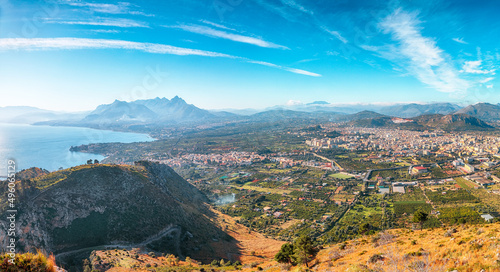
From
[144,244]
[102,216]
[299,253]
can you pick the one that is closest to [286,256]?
[299,253]

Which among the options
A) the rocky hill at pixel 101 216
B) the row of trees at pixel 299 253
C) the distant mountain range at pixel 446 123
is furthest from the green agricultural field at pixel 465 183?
the distant mountain range at pixel 446 123

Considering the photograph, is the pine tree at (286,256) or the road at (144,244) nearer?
the pine tree at (286,256)

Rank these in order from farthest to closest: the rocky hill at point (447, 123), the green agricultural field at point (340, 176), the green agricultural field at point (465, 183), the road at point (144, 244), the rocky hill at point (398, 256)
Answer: the rocky hill at point (447, 123) < the green agricultural field at point (340, 176) < the green agricultural field at point (465, 183) < the road at point (144, 244) < the rocky hill at point (398, 256)

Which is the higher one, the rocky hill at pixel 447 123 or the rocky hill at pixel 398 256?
the rocky hill at pixel 447 123

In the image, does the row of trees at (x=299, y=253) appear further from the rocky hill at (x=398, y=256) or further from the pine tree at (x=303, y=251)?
the rocky hill at (x=398, y=256)

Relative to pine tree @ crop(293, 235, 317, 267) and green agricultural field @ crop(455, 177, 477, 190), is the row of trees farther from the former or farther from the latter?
green agricultural field @ crop(455, 177, 477, 190)

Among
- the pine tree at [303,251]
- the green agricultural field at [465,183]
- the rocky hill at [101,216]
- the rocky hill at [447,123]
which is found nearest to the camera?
the pine tree at [303,251]

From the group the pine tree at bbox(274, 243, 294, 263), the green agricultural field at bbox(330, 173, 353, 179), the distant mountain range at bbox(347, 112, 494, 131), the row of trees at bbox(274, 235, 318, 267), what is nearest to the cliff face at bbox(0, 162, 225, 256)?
the pine tree at bbox(274, 243, 294, 263)

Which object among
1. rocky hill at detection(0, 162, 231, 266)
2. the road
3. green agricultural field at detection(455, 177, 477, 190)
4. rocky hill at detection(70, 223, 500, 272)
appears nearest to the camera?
rocky hill at detection(70, 223, 500, 272)
